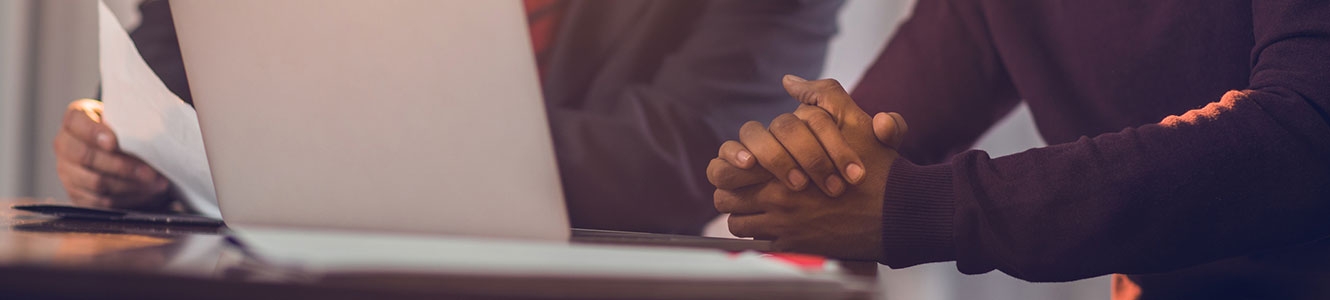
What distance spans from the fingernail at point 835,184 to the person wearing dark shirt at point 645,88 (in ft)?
1.84

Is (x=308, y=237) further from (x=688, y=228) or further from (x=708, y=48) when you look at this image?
(x=708, y=48)

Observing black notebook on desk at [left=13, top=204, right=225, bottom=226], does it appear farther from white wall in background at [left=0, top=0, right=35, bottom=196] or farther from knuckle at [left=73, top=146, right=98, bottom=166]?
white wall in background at [left=0, top=0, right=35, bottom=196]

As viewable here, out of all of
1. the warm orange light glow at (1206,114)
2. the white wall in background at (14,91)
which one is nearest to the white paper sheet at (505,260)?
the warm orange light glow at (1206,114)

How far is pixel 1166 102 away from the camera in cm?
69

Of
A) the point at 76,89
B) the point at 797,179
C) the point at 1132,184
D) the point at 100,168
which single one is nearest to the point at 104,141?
the point at 100,168

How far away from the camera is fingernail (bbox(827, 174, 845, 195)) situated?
516mm

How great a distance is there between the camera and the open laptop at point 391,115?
34 cm

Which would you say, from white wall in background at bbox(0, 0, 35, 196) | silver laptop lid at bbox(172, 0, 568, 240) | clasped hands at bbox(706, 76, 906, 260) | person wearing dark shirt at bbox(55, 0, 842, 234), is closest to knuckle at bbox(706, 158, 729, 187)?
clasped hands at bbox(706, 76, 906, 260)

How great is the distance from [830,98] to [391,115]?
13.3 inches

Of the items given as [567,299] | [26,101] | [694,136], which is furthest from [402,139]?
[26,101]

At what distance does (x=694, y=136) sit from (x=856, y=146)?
610 millimetres

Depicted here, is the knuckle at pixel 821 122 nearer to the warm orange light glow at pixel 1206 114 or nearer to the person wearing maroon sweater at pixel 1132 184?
the person wearing maroon sweater at pixel 1132 184

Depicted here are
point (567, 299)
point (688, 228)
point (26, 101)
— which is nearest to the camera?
point (567, 299)

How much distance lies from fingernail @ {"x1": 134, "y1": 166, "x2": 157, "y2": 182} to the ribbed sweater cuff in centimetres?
74
